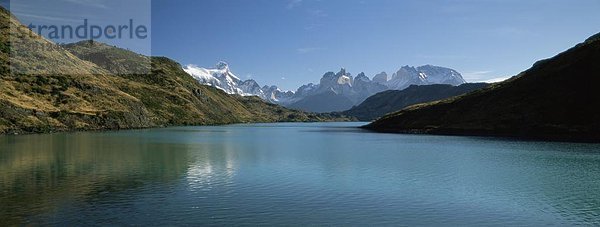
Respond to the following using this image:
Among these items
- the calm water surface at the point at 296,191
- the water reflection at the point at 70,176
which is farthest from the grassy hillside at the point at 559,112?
the water reflection at the point at 70,176

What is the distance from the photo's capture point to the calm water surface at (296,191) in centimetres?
4078

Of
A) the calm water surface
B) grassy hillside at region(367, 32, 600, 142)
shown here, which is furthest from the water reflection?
grassy hillside at region(367, 32, 600, 142)

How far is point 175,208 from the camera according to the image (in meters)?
44.2

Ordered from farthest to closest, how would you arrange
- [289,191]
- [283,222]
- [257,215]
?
[289,191], [257,215], [283,222]

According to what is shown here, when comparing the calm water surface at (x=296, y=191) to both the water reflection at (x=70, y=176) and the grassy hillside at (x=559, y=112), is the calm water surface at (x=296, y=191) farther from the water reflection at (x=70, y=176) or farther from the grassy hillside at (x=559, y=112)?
the grassy hillside at (x=559, y=112)

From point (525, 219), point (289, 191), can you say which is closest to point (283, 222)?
point (289, 191)

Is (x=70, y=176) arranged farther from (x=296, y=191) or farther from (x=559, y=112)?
(x=559, y=112)

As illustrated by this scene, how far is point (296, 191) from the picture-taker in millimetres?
54812

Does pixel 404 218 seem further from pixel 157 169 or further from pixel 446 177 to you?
pixel 157 169

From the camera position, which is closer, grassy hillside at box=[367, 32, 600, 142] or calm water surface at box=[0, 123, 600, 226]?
calm water surface at box=[0, 123, 600, 226]

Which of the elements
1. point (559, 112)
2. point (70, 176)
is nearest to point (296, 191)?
point (70, 176)

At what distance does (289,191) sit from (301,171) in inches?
762

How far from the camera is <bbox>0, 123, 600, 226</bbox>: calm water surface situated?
40781 millimetres

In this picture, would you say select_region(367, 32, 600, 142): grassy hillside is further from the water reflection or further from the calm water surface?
the water reflection
